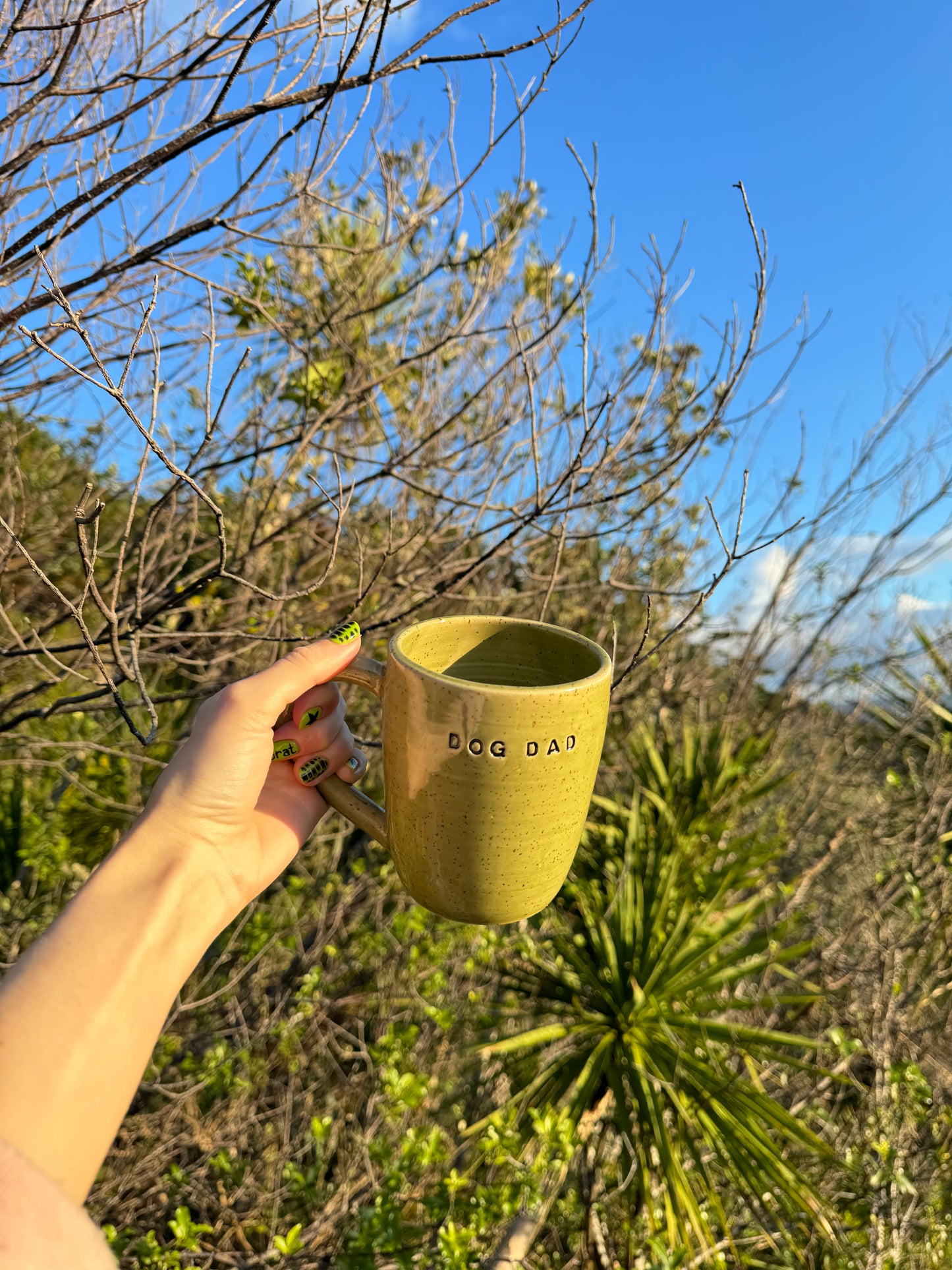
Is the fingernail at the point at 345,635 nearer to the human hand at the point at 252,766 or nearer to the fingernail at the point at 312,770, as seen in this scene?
the human hand at the point at 252,766

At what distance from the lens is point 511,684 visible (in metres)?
1.23

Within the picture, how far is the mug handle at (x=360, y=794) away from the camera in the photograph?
1.14 m

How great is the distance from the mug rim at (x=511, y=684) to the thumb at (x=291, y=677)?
133mm

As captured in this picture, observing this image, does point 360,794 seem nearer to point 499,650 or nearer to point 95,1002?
point 499,650

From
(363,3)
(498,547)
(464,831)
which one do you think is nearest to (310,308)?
(363,3)

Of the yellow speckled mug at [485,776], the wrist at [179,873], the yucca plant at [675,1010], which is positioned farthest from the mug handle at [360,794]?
the yucca plant at [675,1010]

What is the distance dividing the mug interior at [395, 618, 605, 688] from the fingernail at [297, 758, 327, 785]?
0.89 feet

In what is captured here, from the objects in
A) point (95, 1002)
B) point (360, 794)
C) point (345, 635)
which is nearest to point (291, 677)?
point (345, 635)

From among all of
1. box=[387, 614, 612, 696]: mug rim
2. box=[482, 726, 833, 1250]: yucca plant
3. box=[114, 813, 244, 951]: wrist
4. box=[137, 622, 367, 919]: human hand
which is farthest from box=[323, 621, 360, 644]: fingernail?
box=[482, 726, 833, 1250]: yucca plant

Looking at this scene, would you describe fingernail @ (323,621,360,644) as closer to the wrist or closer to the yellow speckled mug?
the yellow speckled mug

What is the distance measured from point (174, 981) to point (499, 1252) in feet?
5.52

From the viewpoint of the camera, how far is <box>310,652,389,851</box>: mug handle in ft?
3.74

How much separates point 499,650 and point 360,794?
36cm

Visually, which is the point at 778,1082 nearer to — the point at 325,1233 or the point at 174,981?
the point at 325,1233
